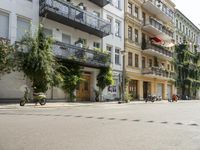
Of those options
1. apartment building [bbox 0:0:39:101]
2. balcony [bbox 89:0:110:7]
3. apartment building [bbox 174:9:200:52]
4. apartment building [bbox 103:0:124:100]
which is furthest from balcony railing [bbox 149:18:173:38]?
apartment building [bbox 0:0:39:101]

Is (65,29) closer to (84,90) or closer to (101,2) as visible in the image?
(84,90)

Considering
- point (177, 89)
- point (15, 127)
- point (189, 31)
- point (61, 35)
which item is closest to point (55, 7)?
point (61, 35)

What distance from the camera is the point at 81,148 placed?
757cm

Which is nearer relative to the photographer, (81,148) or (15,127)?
(81,148)

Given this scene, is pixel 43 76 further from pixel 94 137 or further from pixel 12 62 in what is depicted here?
pixel 94 137

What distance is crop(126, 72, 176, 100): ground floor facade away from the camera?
45.3m

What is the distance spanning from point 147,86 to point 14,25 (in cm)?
2787

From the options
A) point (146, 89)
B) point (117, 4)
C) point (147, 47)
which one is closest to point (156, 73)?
point (146, 89)

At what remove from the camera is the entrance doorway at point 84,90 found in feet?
113

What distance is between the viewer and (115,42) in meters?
40.9

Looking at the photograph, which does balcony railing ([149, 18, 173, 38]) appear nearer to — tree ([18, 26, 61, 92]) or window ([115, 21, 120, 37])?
window ([115, 21, 120, 37])

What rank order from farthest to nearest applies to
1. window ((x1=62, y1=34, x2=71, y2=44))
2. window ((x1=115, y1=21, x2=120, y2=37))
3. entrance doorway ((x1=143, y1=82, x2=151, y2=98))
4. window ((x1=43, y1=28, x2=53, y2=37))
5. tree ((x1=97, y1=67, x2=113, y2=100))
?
entrance doorway ((x1=143, y1=82, x2=151, y2=98)) → window ((x1=115, y1=21, x2=120, y2=37)) → tree ((x1=97, y1=67, x2=113, y2=100)) → window ((x1=62, y1=34, x2=71, y2=44)) → window ((x1=43, y1=28, x2=53, y2=37))

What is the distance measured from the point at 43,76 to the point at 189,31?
5791cm

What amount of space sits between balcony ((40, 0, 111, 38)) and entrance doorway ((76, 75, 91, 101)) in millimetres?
4612
